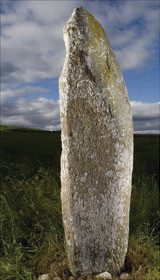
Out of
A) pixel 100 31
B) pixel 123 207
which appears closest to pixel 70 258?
pixel 123 207

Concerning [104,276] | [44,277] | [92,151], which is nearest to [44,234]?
[44,277]

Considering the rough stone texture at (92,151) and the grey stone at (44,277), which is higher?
the rough stone texture at (92,151)

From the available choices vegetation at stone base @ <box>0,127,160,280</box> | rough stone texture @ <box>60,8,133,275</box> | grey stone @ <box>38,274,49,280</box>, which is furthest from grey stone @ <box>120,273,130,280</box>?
grey stone @ <box>38,274,49,280</box>

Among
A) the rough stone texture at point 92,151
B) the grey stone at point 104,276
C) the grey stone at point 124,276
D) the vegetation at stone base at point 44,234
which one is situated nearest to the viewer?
the rough stone texture at point 92,151

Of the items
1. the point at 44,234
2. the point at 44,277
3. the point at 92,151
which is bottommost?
the point at 44,277

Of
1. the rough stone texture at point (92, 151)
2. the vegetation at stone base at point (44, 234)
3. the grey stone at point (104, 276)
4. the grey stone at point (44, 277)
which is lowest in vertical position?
the grey stone at point (44, 277)

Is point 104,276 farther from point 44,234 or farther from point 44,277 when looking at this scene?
point 44,234

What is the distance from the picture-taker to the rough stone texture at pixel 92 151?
823 centimetres

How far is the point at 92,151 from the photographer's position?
8266 mm

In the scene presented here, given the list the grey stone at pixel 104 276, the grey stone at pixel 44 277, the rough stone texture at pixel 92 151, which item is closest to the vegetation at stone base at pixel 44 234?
the grey stone at pixel 44 277

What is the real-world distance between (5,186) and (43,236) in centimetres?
234

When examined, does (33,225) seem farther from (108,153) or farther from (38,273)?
(108,153)

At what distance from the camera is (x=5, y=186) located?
12172mm

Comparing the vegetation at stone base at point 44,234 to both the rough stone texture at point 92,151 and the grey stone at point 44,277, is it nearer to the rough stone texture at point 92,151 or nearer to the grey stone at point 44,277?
the grey stone at point 44,277
